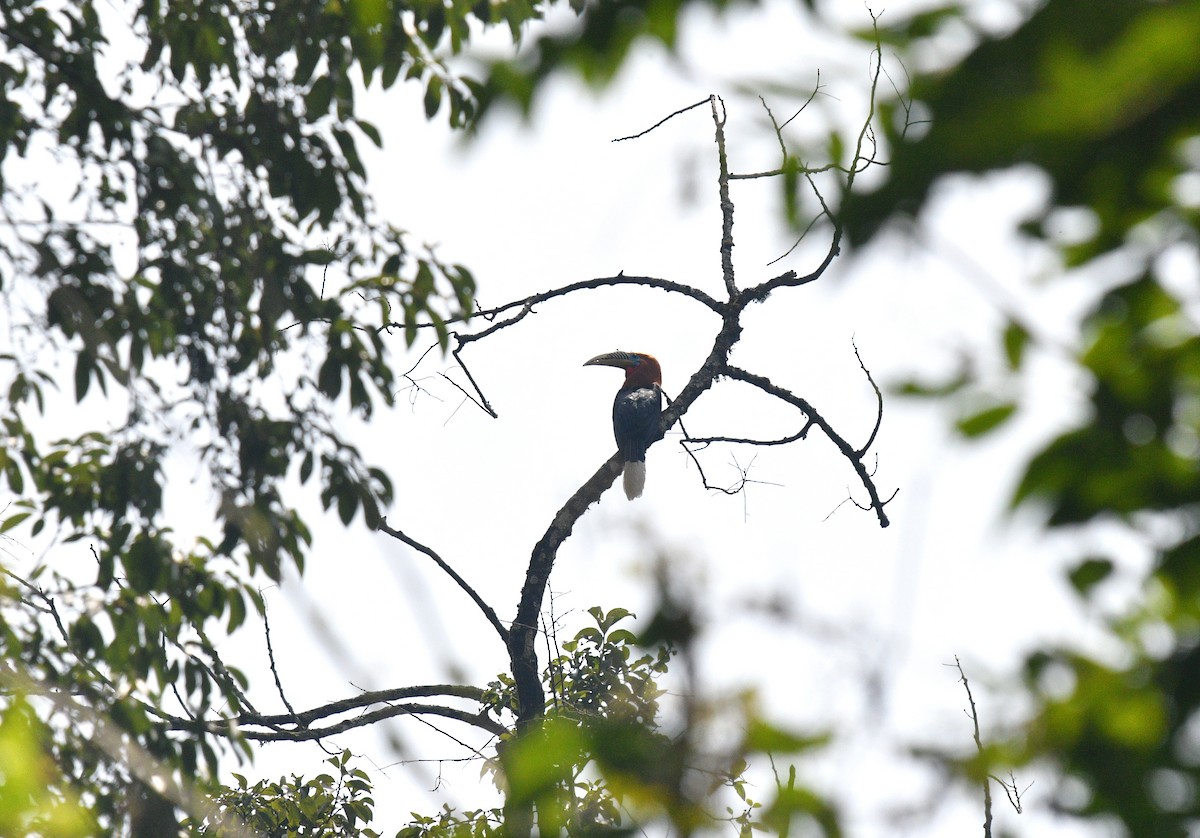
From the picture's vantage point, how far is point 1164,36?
0.90 m

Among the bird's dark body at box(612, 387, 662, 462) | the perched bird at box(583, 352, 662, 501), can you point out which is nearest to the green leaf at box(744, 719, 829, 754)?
the perched bird at box(583, 352, 662, 501)

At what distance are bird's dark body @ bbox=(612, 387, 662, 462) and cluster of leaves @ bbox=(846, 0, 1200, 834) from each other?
6642 mm

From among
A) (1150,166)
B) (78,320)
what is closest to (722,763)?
(1150,166)

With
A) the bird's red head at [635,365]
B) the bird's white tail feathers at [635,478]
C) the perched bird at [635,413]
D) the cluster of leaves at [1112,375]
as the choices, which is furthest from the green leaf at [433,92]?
the bird's red head at [635,365]

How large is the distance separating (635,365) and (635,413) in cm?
158

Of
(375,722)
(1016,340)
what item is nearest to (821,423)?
(375,722)

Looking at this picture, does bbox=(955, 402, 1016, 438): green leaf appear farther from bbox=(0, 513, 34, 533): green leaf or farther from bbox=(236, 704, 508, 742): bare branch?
bbox=(236, 704, 508, 742): bare branch

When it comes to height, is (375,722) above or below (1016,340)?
above

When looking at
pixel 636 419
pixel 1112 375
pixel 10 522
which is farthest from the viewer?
pixel 636 419

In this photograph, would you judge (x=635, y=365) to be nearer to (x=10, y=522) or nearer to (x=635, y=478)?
(x=635, y=478)

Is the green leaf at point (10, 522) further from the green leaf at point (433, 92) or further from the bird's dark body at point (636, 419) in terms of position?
the bird's dark body at point (636, 419)

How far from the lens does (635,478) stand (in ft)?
29.0

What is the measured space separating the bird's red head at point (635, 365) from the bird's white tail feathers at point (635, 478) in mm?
1331

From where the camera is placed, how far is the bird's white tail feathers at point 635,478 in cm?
879
